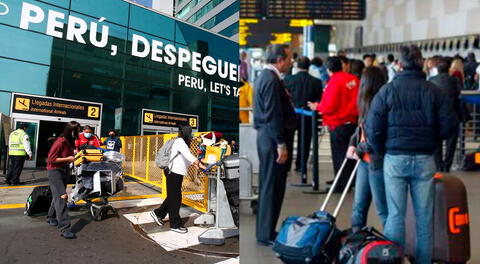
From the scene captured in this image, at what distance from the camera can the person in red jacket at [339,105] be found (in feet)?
12.2

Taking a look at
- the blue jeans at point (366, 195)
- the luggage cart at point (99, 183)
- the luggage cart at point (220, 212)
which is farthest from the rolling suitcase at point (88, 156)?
the blue jeans at point (366, 195)

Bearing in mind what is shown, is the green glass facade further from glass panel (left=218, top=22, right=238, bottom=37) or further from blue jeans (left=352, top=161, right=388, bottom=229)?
blue jeans (left=352, top=161, right=388, bottom=229)

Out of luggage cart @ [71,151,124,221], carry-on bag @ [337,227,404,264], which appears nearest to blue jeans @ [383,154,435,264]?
carry-on bag @ [337,227,404,264]

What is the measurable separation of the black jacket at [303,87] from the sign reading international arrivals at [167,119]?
3.11 meters

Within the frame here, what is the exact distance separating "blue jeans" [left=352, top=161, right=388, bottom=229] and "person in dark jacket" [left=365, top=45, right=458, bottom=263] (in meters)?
0.21

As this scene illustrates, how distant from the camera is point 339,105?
12.4 feet

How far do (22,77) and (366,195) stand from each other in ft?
7.96

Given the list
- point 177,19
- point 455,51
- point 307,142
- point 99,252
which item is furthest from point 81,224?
point 455,51

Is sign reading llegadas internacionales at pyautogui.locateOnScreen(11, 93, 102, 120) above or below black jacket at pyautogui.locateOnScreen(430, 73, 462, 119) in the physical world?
below

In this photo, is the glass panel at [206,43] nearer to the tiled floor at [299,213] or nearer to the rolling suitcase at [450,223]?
the tiled floor at [299,213]

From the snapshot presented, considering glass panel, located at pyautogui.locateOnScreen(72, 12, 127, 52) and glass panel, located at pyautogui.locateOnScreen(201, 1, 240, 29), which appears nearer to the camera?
glass panel, located at pyautogui.locateOnScreen(72, 12, 127, 52)

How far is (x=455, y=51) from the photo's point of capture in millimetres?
12164

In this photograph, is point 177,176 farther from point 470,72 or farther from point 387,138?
point 470,72

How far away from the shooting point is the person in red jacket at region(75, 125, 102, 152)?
79cm
